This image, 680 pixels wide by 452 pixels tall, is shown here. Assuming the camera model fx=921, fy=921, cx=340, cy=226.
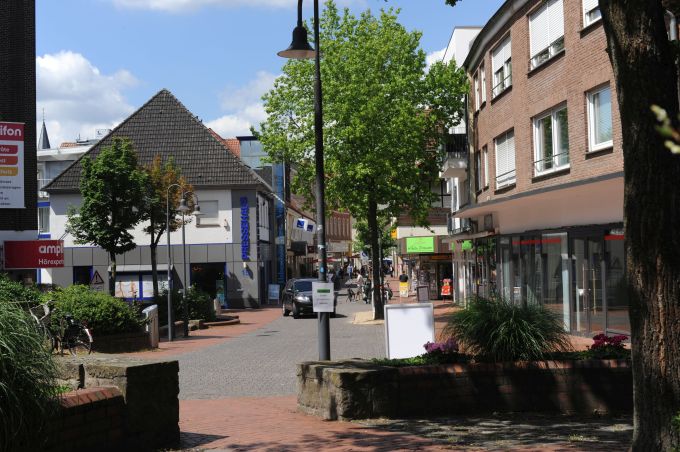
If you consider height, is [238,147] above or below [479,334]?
above

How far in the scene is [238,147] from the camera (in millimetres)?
70500

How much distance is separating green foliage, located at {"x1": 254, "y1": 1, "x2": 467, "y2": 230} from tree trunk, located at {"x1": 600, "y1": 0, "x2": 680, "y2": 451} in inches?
1014

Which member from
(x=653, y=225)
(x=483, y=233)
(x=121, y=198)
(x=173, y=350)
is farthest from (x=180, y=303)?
(x=653, y=225)

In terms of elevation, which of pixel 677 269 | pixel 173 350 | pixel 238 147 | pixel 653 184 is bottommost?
pixel 173 350

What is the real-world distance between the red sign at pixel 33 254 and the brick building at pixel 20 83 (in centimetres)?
80

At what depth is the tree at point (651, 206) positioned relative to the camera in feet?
19.2

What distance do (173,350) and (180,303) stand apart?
8.82 metres

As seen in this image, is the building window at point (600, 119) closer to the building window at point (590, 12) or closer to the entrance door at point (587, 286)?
the building window at point (590, 12)

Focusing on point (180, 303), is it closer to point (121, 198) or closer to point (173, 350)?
point (121, 198)

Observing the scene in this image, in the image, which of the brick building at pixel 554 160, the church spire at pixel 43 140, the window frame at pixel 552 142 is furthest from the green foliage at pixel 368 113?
the church spire at pixel 43 140

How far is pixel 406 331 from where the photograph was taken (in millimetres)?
13352

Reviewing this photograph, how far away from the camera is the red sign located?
41312mm

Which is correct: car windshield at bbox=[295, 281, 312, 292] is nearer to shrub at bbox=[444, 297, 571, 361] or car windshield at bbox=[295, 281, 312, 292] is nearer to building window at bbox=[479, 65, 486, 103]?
building window at bbox=[479, 65, 486, 103]

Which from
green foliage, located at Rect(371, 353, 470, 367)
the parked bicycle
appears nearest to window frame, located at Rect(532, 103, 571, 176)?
the parked bicycle
